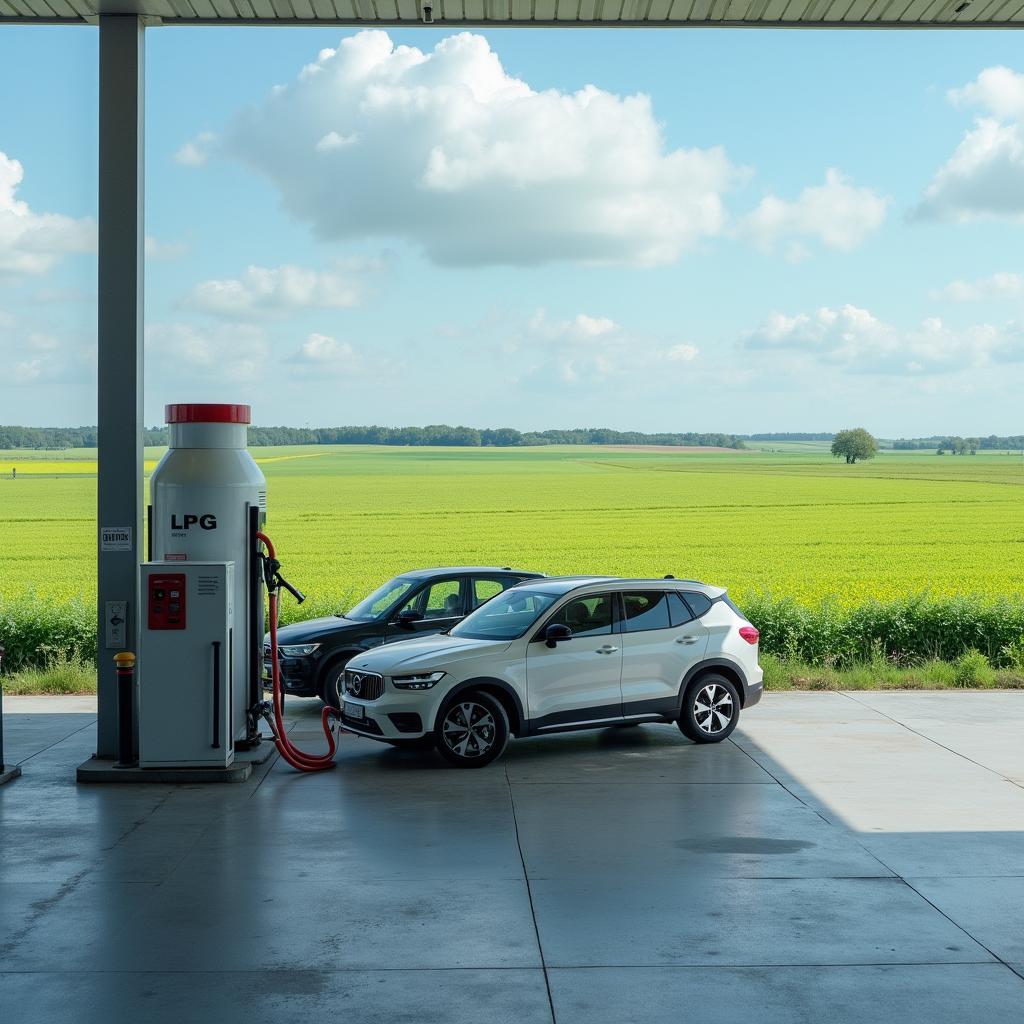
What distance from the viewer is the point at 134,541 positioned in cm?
1173

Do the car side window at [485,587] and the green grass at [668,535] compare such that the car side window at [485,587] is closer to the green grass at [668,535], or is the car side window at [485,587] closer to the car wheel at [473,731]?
the car wheel at [473,731]

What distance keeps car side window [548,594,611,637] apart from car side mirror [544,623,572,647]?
227 millimetres

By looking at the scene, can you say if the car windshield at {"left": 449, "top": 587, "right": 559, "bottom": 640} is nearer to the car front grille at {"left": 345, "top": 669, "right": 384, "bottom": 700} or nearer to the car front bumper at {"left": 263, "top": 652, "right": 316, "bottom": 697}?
the car front grille at {"left": 345, "top": 669, "right": 384, "bottom": 700}

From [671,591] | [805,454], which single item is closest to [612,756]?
[671,591]

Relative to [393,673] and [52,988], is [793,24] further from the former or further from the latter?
[52,988]

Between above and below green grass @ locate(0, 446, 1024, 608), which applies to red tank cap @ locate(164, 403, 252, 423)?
above

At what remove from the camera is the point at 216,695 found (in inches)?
433

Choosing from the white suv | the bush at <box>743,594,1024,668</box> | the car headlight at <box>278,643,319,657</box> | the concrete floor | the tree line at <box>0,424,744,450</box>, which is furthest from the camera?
the tree line at <box>0,424,744,450</box>

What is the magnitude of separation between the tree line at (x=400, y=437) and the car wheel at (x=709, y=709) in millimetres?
44478

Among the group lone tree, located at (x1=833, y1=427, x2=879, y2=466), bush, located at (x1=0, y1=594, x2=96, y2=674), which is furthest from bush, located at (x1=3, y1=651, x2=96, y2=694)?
lone tree, located at (x1=833, y1=427, x2=879, y2=466)

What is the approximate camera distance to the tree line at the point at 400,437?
58344mm

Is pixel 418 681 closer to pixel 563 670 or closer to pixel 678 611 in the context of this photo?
pixel 563 670

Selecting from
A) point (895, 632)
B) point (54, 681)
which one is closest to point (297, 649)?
point (54, 681)

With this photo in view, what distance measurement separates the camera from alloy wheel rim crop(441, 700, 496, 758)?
38.2 feet
